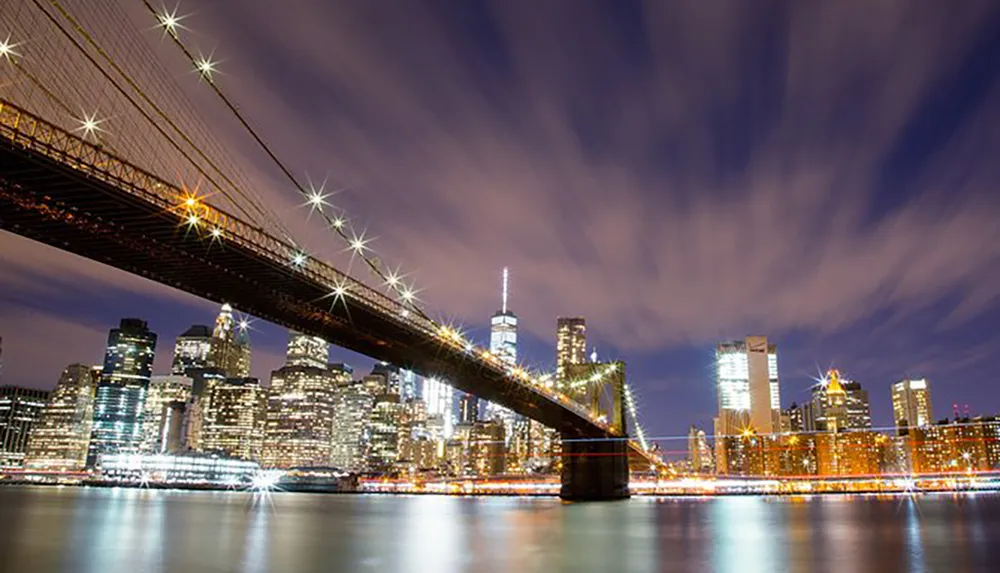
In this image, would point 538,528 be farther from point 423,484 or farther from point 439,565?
point 423,484

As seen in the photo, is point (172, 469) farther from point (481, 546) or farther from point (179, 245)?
point (481, 546)

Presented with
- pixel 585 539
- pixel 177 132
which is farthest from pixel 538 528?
pixel 177 132

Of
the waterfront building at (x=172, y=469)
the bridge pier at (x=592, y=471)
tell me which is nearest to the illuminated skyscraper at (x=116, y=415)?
the waterfront building at (x=172, y=469)

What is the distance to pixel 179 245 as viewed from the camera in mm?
28656

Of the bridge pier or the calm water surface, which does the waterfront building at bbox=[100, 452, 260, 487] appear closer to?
the bridge pier

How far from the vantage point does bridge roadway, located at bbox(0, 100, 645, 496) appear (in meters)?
22.4

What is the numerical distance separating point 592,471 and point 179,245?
150 feet

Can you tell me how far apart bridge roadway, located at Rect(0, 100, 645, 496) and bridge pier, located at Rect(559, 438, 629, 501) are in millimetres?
20907

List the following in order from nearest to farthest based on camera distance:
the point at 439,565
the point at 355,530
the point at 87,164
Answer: the point at 439,565 → the point at 87,164 → the point at 355,530

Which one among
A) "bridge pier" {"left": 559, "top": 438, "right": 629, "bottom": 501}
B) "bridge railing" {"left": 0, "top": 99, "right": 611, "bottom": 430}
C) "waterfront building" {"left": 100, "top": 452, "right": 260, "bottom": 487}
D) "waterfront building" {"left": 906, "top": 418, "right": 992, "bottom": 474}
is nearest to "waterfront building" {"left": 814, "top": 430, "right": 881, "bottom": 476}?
"waterfront building" {"left": 906, "top": 418, "right": 992, "bottom": 474}

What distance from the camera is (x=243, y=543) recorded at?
24.3m

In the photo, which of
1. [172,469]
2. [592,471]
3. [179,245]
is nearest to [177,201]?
[179,245]

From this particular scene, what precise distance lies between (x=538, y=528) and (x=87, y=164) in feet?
70.8

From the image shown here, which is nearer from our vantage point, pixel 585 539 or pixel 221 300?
pixel 585 539
